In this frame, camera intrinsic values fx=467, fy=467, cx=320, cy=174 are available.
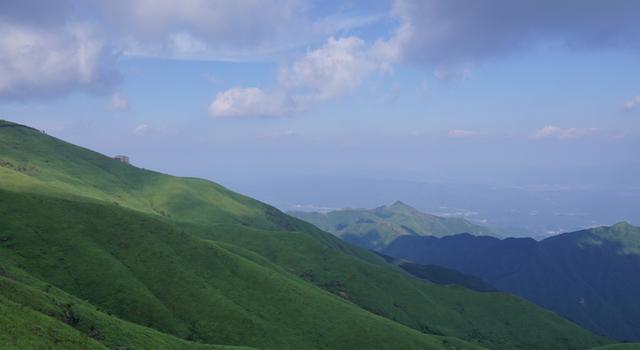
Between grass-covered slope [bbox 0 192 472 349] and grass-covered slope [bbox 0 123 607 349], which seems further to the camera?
grass-covered slope [bbox 0 123 607 349]

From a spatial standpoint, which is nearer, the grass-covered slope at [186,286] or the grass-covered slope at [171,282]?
the grass-covered slope at [171,282]

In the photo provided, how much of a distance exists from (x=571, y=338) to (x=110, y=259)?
15319 cm

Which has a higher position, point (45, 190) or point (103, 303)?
point (45, 190)

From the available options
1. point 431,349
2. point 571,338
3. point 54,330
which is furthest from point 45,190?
point 571,338

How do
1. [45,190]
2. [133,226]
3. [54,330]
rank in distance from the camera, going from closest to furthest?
[54,330] < [133,226] < [45,190]

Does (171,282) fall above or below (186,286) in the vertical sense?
above

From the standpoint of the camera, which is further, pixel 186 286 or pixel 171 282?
pixel 186 286

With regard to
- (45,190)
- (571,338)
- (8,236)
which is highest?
(45,190)

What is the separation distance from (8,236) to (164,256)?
97.5ft

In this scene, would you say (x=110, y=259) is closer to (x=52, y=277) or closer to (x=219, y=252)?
(x=52, y=277)

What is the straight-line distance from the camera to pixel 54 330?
47.5m

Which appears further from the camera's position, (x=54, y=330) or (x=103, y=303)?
(x=103, y=303)

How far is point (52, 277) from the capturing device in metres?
83.6

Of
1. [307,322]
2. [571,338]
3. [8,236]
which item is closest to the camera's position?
[8,236]
